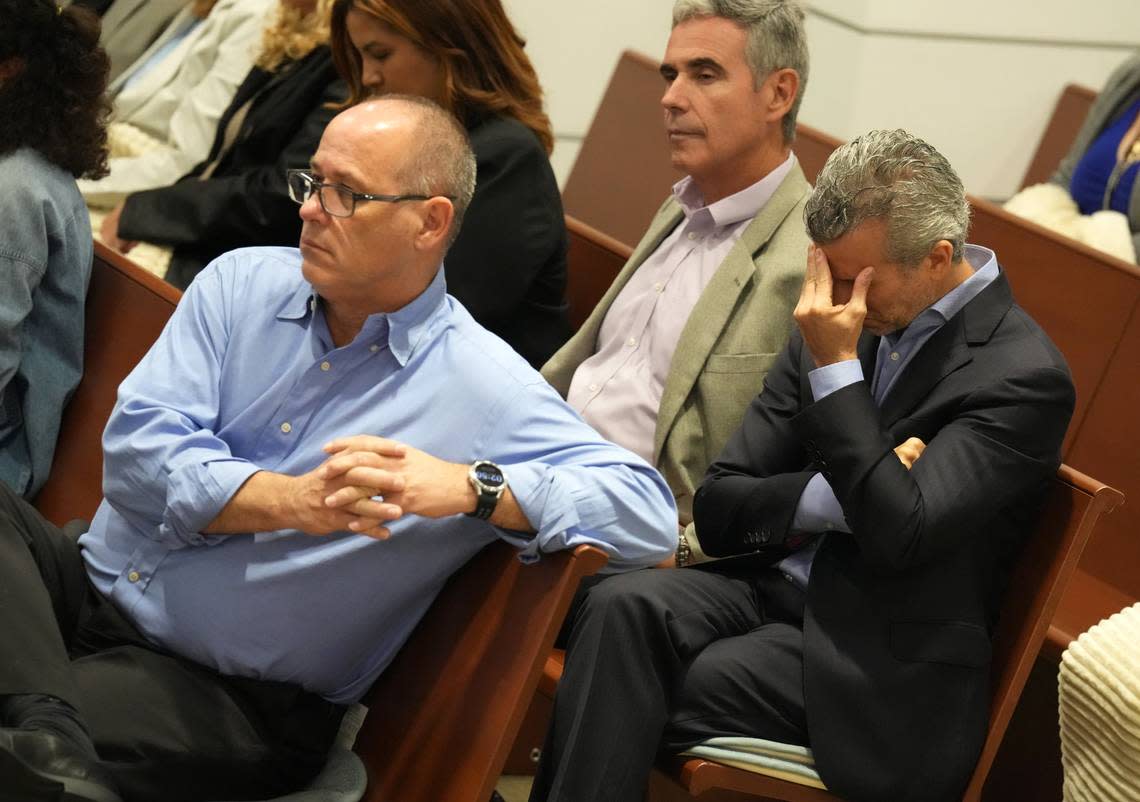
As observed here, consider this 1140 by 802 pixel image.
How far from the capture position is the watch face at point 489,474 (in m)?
1.81

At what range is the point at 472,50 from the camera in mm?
2824

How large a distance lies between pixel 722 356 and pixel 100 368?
1023mm

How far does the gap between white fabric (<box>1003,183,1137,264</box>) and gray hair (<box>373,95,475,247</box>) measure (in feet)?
6.14

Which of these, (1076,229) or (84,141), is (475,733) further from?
(1076,229)

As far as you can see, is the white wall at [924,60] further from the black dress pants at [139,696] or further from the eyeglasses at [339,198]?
the black dress pants at [139,696]

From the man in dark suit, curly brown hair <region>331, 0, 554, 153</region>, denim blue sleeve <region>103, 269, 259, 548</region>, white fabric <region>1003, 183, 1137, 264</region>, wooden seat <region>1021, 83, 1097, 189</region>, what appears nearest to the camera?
denim blue sleeve <region>103, 269, 259, 548</region>

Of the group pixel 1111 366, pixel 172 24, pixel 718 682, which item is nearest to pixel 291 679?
pixel 718 682

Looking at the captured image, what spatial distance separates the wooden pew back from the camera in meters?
2.42

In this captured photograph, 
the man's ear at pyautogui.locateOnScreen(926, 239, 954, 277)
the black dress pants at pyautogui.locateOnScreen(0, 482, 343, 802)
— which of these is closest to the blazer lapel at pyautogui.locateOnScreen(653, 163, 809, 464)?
the man's ear at pyautogui.locateOnScreen(926, 239, 954, 277)

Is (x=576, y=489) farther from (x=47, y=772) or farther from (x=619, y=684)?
(x=47, y=772)

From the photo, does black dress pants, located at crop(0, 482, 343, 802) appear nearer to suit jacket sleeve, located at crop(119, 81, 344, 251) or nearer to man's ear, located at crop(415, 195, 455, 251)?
man's ear, located at crop(415, 195, 455, 251)

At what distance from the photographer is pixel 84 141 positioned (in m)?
2.54

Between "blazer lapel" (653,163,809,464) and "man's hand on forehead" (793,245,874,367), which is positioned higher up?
"man's hand on forehead" (793,245,874,367)

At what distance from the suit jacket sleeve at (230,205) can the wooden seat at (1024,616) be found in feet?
5.34
